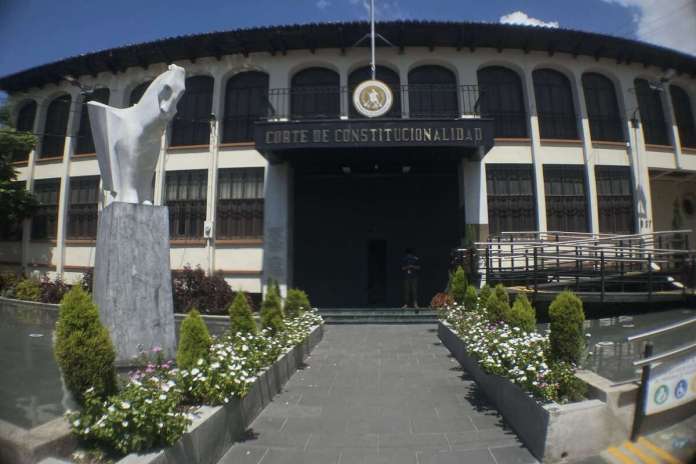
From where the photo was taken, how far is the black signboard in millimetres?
12148

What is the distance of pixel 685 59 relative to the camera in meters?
15.7

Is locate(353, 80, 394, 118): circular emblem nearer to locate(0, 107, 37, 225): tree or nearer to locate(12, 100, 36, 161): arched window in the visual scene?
locate(0, 107, 37, 225): tree

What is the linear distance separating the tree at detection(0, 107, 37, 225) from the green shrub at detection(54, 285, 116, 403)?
14394 mm

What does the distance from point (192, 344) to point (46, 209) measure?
16843 millimetres

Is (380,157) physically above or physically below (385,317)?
above

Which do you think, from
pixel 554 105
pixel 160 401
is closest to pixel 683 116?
pixel 554 105

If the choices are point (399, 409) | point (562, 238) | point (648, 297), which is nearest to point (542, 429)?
point (399, 409)

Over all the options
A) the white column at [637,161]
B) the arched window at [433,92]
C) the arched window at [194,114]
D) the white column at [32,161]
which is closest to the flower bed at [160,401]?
the arched window at [433,92]

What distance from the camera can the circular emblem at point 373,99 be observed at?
41.8ft

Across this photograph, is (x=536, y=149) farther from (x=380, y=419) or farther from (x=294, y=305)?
(x=380, y=419)

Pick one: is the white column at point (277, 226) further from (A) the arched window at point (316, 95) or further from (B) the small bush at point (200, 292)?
(A) the arched window at point (316, 95)

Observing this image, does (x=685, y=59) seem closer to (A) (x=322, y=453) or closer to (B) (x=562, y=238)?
(B) (x=562, y=238)

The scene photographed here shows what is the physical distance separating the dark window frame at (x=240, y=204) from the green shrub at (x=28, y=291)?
646 cm

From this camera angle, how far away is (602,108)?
50.4 ft
